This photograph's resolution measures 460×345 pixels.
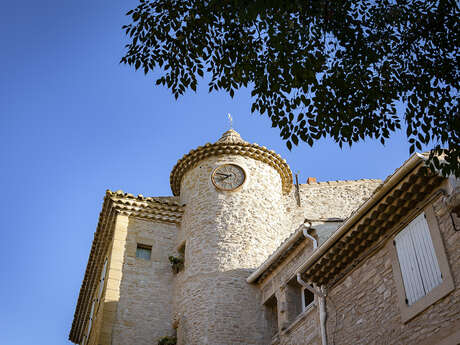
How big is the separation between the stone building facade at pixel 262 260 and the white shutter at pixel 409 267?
0.09 meters

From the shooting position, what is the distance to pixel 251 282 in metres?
17.6

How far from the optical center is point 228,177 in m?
20.0

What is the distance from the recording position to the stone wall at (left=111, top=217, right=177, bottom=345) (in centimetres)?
1738

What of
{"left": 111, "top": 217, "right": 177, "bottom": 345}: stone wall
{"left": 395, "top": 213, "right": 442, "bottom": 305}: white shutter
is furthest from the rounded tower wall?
{"left": 395, "top": 213, "right": 442, "bottom": 305}: white shutter

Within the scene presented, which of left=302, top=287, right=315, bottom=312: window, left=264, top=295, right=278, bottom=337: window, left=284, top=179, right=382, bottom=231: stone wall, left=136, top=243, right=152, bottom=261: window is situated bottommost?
left=302, top=287, right=315, bottom=312: window

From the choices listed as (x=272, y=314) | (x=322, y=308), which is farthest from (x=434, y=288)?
(x=272, y=314)

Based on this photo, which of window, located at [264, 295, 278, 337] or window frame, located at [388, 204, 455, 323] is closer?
window frame, located at [388, 204, 455, 323]

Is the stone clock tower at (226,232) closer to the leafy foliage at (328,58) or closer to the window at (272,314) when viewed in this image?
the window at (272,314)

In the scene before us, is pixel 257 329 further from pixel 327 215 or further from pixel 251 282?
pixel 327 215

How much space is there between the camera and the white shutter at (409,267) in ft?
33.7

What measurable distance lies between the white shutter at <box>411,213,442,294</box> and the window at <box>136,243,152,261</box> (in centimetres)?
1051

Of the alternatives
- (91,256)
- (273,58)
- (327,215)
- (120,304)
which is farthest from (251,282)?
(273,58)

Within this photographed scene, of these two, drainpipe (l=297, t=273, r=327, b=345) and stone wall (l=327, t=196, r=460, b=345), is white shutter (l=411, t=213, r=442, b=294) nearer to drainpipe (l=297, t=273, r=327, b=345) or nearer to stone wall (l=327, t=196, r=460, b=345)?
stone wall (l=327, t=196, r=460, b=345)

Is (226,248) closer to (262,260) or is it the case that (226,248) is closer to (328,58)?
(262,260)
